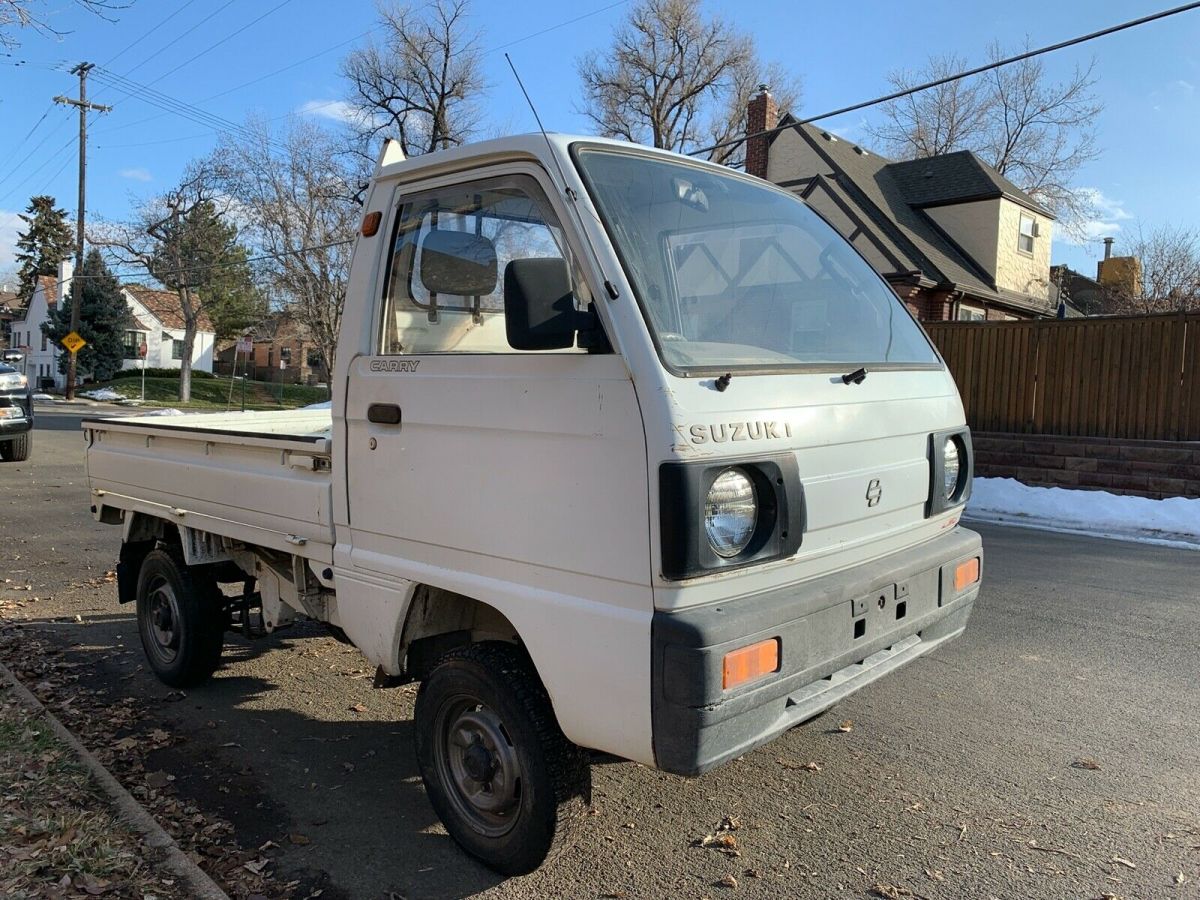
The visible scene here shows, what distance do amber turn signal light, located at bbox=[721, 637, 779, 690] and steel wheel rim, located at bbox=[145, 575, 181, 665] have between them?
11.4 feet

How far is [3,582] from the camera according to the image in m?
7.15

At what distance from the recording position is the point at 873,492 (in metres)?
3.05

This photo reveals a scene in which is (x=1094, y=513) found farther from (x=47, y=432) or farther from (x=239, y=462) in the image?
(x=47, y=432)

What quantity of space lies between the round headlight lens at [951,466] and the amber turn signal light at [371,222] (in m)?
2.38

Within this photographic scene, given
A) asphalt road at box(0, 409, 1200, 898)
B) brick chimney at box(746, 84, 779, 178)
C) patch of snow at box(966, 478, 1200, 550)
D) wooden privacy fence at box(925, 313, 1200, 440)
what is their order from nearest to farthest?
asphalt road at box(0, 409, 1200, 898)
patch of snow at box(966, 478, 1200, 550)
wooden privacy fence at box(925, 313, 1200, 440)
brick chimney at box(746, 84, 779, 178)

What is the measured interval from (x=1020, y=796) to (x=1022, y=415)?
11.3 m

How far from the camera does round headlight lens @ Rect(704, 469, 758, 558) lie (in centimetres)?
247

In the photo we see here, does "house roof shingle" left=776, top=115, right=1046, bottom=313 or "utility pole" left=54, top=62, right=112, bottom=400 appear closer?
"house roof shingle" left=776, top=115, right=1046, bottom=313

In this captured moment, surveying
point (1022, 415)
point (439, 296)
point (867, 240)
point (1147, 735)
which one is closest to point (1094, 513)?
point (1022, 415)

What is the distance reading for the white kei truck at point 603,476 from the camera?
8.13ft

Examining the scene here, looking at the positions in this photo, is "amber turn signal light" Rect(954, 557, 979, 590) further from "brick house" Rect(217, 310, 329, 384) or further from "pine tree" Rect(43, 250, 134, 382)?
"brick house" Rect(217, 310, 329, 384)

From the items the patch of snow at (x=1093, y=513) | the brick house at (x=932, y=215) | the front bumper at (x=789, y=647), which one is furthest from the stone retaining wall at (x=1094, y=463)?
the front bumper at (x=789, y=647)

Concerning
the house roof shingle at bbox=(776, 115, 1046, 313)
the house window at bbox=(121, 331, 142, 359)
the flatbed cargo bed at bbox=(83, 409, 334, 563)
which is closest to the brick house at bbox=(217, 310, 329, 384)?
the house window at bbox=(121, 331, 142, 359)

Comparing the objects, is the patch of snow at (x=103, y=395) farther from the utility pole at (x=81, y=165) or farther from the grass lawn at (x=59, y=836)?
the grass lawn at (x=59, y=836)
